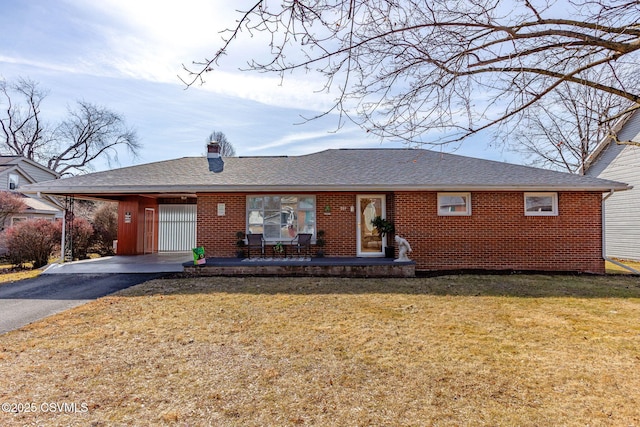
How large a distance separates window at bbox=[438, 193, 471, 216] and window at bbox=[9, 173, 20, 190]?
910 inches

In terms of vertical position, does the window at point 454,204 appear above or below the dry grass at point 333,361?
above

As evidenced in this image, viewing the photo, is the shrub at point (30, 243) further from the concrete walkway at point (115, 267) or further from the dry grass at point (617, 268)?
the dry grass at point (617, 268)

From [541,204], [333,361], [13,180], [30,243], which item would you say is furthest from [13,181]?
[541,204]

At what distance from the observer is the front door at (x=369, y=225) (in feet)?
37.2

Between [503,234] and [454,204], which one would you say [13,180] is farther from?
[503,234]

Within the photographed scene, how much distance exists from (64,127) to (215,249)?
31.1 m

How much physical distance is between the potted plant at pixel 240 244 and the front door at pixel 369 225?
3.70 meters

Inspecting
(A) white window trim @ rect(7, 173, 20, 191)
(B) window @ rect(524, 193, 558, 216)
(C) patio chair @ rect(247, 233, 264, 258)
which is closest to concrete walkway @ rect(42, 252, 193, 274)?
(C) patio chair @ rect(247, 233, 264, 258)

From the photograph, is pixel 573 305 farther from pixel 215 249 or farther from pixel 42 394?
pixel 215 249

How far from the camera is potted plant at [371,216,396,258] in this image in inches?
429

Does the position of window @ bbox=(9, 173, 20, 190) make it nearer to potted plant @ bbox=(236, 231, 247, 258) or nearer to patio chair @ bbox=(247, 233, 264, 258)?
potted plant @ bbox=(236, 231, 247, 258)

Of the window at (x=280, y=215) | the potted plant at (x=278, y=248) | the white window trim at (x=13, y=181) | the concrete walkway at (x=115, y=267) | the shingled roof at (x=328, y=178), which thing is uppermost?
the white window trim at (x=13, y=181)

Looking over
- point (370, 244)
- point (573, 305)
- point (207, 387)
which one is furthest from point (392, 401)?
point (370, 244)

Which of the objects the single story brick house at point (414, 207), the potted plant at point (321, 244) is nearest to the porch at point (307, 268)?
the single story brick house at point (414, 207)
